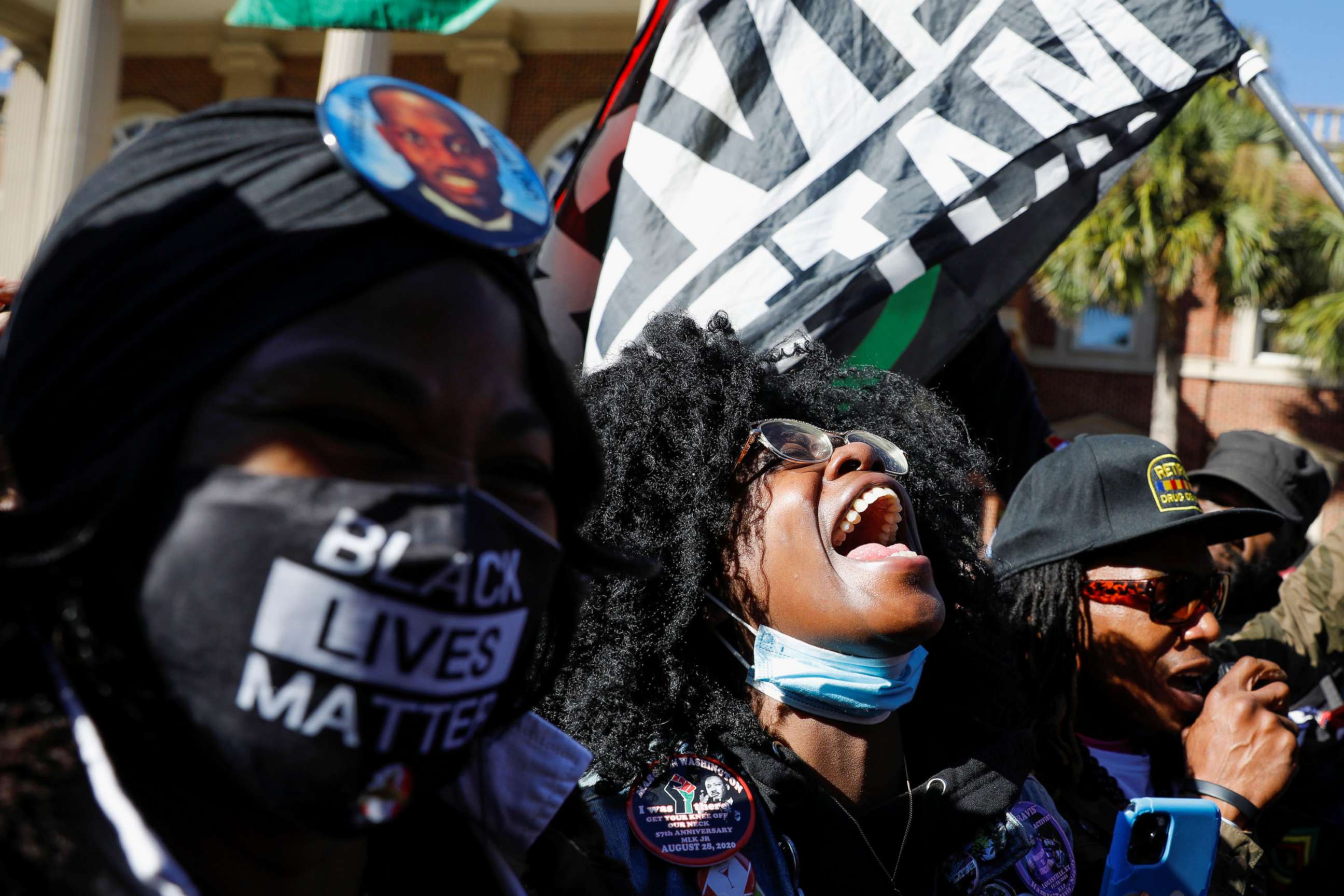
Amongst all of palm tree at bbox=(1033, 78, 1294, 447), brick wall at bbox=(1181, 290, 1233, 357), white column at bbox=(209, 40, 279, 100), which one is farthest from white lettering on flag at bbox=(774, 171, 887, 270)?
brick wall at bbox=(1181, 290, 1233, 357)

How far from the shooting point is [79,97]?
14398 mm

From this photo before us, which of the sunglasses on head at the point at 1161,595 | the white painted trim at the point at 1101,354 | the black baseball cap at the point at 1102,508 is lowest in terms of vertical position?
the white painted trim at the point at 1101,354

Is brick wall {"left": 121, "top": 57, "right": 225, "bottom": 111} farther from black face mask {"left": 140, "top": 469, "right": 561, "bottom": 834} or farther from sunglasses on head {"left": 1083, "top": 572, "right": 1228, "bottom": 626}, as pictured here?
black face mask {"left": 140, "top": 469, "right": 561, "bottom": 834}

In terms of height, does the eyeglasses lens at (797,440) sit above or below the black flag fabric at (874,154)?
below

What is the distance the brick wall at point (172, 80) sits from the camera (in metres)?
20.8

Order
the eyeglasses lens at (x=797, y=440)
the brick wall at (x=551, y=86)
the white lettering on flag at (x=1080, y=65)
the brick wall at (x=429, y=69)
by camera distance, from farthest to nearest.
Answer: the brick wall at (x=429, y=69) → the brick wall at (x=551, y=86) → the white lettering on flag at (x=1080, y=65) → the eyeglasses lens at (x=797, y=440)

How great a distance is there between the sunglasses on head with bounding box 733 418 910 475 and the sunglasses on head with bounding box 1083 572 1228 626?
910 mm

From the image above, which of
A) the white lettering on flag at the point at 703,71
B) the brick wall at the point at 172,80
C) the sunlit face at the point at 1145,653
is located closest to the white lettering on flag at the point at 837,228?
the white lettering on flag at the point at 703,71

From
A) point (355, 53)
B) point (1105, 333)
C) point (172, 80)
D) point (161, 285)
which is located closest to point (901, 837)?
point (161, 285)

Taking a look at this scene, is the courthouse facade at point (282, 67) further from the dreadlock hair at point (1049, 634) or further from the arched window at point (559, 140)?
the dreadlock hair at point (1049, 634)

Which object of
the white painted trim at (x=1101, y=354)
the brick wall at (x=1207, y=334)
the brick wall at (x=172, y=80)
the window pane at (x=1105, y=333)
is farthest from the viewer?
the window pane at (x=1105, y=333)

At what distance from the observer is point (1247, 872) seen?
9.54 feet

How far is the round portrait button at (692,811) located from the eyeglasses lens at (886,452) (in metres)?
Result: 0.83

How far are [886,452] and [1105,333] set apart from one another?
2368 centimetres
